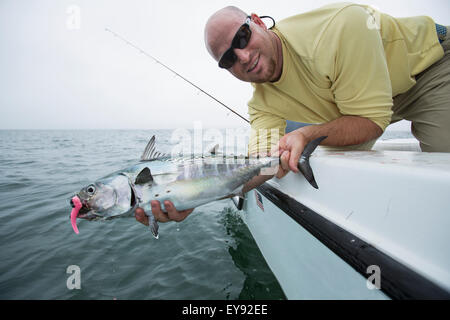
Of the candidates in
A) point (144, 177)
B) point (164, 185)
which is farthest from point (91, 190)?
point (164, 185)

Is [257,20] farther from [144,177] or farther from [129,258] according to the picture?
[129,258]

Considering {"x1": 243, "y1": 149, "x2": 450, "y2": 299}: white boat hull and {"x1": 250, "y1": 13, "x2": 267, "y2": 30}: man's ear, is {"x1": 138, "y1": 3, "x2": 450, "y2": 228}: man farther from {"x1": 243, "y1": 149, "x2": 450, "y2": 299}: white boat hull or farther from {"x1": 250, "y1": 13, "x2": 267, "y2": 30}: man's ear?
{"x1": 243, "y1": 149, "x2": 450, "y2": 299}: white boat hull

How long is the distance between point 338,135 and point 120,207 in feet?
5.51

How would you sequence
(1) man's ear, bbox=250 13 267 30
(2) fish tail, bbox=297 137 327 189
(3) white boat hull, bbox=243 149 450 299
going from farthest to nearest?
(1) man's ear, bbox=250 13 267 30 < (2) fish tail, bbox=297 137 327 189 < (3) white boat hull, bbox=243 149 450 299

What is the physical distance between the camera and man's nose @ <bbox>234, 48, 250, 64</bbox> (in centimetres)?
180

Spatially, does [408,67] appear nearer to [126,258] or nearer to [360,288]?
[360,288]

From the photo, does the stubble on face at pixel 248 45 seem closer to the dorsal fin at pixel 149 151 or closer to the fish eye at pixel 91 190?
the dorsal fin at pixel 149 151

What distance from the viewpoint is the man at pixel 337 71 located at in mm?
1512

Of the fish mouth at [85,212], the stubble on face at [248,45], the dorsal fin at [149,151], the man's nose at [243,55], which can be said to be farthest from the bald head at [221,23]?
the fish mouth at [85,212]

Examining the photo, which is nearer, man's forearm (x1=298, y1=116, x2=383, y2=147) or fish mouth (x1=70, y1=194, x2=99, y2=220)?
fish mouth (x1=70, y1=194, x2=99, y2=220)

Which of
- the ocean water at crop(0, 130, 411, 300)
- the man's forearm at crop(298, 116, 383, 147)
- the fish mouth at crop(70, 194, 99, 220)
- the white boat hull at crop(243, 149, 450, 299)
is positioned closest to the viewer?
the white boat hull at crop(243, 149, 450, 299)

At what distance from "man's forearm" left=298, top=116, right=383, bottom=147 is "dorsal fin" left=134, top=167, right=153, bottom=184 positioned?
1.15m

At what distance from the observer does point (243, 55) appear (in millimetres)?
1808

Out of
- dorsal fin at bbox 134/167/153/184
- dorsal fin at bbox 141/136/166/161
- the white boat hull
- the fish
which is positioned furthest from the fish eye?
the white boat hull
